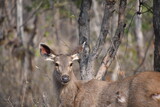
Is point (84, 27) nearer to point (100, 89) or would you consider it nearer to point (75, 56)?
point (75, 56)

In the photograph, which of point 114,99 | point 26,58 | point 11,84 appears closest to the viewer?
point 114,99

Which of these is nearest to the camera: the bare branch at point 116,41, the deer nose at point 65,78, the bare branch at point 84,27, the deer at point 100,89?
the deer at point 100,89

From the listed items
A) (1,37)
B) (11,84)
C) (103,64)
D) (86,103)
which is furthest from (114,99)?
(1,37)

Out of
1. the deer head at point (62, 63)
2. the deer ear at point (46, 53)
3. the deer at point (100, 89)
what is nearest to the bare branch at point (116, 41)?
the deer at point (100, 89)

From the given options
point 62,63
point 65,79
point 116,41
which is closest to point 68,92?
point 65,79

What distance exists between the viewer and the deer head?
1068 cm

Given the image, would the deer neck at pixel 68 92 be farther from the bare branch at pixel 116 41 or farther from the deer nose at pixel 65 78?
the bare branch at pixel 116 41

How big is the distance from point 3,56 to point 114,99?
32.5ft

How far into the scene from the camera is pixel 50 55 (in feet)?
36.9

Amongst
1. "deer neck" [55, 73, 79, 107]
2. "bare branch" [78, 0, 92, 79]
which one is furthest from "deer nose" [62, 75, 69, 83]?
"bare branch" [78, 0, 92, 79]

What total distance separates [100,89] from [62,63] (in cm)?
116

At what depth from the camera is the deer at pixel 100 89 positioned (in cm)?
931

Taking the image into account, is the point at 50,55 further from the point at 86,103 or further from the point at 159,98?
the point at 159,98

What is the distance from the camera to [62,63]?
10898 mm
